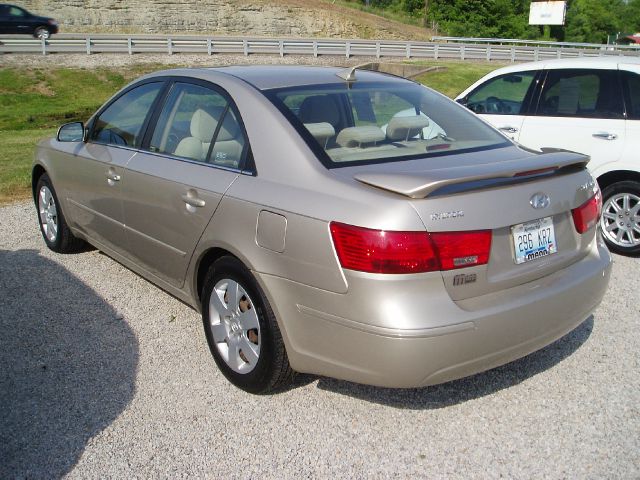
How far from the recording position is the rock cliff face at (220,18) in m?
46.8

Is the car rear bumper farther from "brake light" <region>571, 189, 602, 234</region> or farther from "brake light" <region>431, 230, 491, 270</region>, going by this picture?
"brake light" <region>571, 189, 602, 234</region>

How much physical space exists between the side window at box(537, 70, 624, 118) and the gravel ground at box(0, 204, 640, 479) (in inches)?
95.9

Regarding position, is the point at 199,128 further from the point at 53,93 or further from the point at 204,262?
the point at 53,93

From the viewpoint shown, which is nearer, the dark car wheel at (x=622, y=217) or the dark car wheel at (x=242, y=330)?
the dark car wheel at (x=242, y=330)

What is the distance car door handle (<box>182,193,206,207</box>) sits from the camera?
3833 millimetres

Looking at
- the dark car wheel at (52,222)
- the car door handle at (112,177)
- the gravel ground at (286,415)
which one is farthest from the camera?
the dark car wheel at (52,222)

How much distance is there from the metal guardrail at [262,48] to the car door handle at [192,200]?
25530 millimetres

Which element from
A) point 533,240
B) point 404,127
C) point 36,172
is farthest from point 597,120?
point 36,172

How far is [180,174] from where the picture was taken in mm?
4082

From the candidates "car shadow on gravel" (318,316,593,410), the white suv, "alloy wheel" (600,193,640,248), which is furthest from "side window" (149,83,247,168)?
"alloy wheel" (600,193,640,248)

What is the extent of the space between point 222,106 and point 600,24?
106 metres

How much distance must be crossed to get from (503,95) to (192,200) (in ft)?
15.3

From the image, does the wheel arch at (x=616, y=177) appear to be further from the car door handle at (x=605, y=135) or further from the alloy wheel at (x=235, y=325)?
the alloy wheel at (x=235, y=325)

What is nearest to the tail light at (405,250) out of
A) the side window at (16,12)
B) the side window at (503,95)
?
the side window at (503,95)
